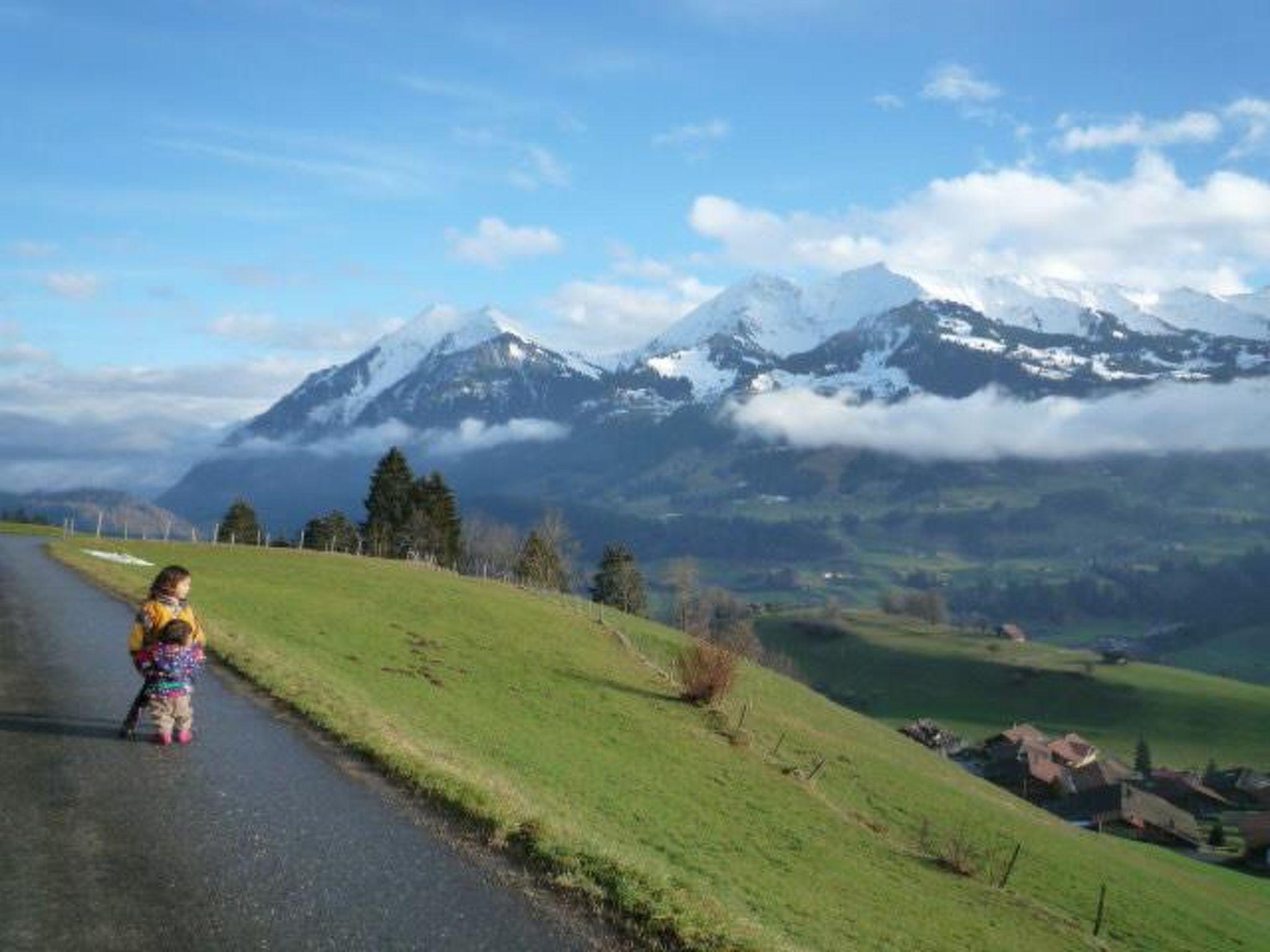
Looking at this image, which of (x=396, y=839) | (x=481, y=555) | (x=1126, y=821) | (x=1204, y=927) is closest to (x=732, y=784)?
(x=1204, y=927)

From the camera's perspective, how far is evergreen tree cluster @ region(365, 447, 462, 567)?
125000mm

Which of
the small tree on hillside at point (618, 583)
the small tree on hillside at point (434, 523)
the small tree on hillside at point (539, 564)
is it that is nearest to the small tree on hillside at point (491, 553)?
the small tree on hillside at point (539, 564)

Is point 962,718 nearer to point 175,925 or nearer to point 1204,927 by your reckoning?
point 1204,927

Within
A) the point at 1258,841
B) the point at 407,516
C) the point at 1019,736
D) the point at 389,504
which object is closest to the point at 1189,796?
the point at 1019,736

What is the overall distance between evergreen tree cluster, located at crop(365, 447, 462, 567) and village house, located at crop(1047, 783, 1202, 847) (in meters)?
76.3

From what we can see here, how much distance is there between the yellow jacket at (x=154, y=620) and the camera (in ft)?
55.1

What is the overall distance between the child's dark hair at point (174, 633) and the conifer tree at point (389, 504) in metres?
110

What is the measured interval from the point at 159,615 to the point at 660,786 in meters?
18.6

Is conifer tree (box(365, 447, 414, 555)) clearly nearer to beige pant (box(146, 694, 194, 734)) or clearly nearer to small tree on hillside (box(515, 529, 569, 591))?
small tree on hillside (box(515, 529, 569, 591))

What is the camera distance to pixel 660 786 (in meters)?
31.9

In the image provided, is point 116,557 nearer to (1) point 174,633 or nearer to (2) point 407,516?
(1) point 174,633

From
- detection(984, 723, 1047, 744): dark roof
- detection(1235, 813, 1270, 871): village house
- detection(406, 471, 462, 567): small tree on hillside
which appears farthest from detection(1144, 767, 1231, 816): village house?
detection(406, 471, 462, 567): small tree on hillside

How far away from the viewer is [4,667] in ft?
69.0

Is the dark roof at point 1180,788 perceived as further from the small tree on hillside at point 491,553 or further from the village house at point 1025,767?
the small tree on hillside at point 491,553
